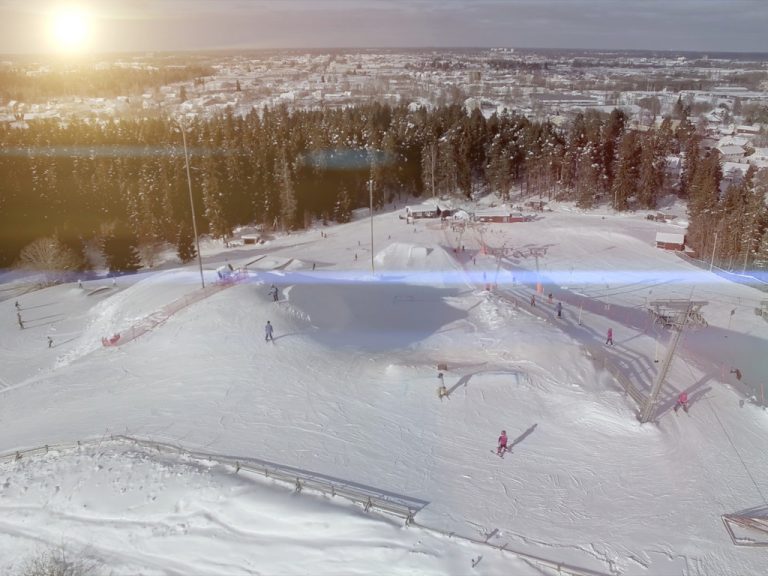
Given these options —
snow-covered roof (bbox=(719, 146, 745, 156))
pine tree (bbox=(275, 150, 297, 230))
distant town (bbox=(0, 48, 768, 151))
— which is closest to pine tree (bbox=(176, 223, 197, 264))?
pine tree (bbox=(275, 150, 297, 230))

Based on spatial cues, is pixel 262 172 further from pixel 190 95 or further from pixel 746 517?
pixel 190 95

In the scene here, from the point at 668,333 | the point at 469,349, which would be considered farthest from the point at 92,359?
the point at 668,333

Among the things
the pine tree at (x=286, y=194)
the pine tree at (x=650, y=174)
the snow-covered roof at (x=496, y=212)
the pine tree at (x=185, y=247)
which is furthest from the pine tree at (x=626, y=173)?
the pine tree at (x=185, y=247)

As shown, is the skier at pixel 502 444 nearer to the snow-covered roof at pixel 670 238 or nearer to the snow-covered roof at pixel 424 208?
the snow-covered roof at pixel 670 238

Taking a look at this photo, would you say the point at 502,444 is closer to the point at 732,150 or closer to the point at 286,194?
the point at 286,194

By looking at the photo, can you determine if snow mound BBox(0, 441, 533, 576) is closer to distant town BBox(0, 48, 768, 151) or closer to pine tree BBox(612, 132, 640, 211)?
pine tree BBox(612, 132, 640, 211)
